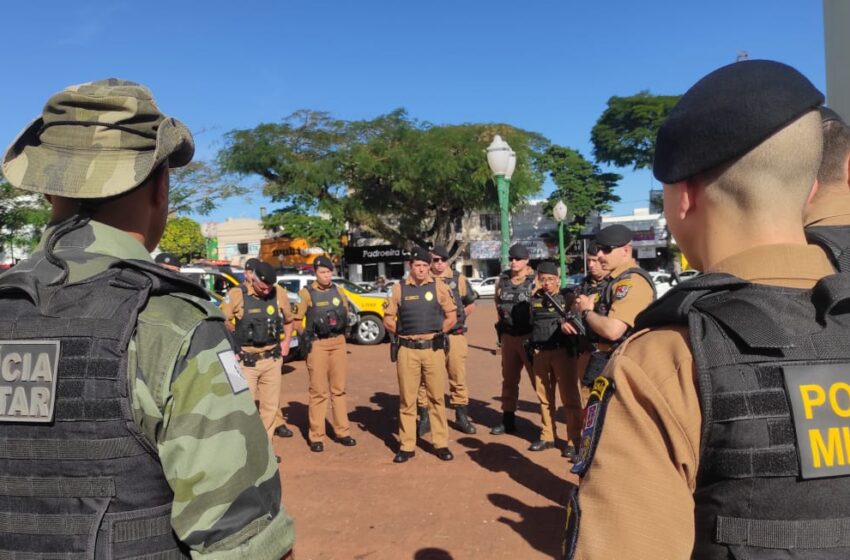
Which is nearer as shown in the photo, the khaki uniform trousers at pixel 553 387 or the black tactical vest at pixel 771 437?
the black tactical vest at pixel 771 437

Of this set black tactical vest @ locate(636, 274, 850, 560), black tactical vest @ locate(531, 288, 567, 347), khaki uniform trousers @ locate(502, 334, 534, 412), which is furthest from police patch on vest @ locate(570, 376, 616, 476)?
khaki uniform trousers @ locate(502, 334, 534, 412)

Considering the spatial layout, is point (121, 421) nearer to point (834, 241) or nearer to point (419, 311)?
point (834, 241)

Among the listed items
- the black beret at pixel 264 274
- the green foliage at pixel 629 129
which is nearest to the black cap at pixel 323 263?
the black beret at pixel 264 274

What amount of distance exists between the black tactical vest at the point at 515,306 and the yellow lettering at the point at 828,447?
18.1 feet

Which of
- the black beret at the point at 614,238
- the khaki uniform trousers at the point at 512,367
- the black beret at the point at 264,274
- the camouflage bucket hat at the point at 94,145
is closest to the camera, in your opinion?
the camouflage bucket hat at the point at 94,145

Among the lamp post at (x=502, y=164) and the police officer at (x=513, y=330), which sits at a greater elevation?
the lamp post at (x=502, y=164)

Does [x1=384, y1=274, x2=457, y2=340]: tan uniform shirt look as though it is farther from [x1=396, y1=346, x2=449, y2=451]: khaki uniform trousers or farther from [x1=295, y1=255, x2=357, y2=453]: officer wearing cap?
[x1=295, y1=255, x2=357, y2=453]: officer wearing cap

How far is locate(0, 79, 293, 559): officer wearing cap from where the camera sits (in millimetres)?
1247

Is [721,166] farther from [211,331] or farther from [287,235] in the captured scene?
[287,235]

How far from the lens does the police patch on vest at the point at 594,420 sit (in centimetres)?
104

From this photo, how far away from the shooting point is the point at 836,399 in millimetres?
1002

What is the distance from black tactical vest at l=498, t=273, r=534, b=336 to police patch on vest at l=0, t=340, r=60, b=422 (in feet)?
18.3

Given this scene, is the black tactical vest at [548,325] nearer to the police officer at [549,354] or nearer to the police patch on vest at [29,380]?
the police officer at [549,354]

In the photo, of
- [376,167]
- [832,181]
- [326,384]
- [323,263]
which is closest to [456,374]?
[326,384]
